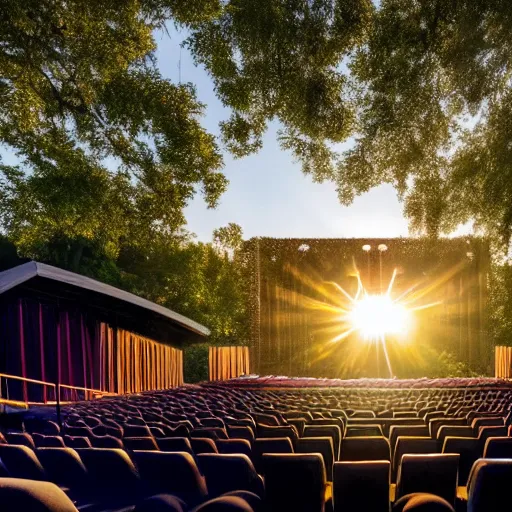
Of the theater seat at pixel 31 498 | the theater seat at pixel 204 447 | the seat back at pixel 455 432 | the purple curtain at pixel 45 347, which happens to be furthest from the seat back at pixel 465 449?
the purple curtain at pixel 45 347

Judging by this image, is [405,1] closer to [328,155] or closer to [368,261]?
[328,155]

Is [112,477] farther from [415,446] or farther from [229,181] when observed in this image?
[229,181]

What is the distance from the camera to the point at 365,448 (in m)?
6.02

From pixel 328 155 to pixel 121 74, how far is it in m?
4.78

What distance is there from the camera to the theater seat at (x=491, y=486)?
332 cm

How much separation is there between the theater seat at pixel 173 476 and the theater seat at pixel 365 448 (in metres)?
1.77

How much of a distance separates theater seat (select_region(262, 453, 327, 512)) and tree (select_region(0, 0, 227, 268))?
1046cm

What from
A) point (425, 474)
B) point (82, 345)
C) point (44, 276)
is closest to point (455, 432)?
point (425, 474)

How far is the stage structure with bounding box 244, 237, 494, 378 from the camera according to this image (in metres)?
41.7

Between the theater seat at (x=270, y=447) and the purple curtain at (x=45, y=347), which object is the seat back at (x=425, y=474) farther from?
the purple curtain at (x=45, y=347)

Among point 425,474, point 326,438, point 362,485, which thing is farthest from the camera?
point 326,438

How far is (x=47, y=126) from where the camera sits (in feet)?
58.2

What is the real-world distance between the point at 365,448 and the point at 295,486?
1.87 metres

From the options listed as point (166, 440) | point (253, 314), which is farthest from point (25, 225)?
point (253, 314)
